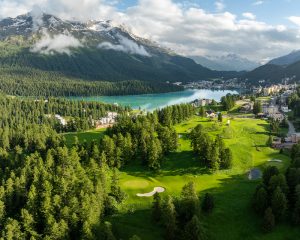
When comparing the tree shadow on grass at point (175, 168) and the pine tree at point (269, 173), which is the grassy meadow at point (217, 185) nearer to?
the tree shadow on grass at point (175, 168)

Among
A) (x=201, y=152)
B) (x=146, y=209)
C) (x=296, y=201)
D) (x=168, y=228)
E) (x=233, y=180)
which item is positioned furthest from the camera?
(x=201, y=152)

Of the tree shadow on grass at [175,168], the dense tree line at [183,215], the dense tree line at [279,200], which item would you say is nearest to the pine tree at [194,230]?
the dense tree line at [183,215]

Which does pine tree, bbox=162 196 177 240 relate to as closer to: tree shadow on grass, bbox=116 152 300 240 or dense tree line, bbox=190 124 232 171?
tree shadow on grass, bbox=116 152 300 240

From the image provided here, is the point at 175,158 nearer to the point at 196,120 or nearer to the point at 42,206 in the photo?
the point at 42,206

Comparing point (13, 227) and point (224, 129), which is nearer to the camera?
point (13, 227)

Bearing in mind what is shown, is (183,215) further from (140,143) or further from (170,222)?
(140,143)

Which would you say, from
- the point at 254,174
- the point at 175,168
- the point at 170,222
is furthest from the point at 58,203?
the point at 254,174

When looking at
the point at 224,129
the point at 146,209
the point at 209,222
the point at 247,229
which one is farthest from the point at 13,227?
the point at 224,129

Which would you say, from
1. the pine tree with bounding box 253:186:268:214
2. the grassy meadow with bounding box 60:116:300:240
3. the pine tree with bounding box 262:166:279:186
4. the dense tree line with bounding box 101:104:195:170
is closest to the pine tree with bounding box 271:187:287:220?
the pine tree with bounding box 253:186:268:214
